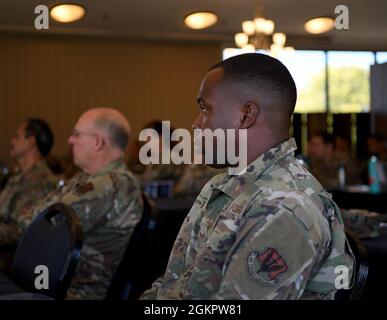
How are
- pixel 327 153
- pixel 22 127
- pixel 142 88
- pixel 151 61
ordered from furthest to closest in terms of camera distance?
pixel 142 88, pixel 151 61, pixel 327 153, pixel 22 127

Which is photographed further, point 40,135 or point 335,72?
point 40,135

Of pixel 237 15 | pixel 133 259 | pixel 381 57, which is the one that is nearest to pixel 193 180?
pixel 133 259

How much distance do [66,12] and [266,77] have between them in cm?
60

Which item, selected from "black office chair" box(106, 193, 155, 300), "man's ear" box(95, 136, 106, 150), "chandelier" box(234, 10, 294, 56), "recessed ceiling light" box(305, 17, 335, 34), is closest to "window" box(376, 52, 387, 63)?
"recessed ceiling light" box(305, 17, 335, 34)

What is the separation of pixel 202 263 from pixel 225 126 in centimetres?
24

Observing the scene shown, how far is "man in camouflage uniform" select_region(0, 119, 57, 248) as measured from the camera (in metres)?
2.83

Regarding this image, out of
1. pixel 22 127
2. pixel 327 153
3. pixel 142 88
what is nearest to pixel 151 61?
pixel 142 88

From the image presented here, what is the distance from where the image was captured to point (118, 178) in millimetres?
2053

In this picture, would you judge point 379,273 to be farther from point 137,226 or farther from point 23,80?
point 23,80

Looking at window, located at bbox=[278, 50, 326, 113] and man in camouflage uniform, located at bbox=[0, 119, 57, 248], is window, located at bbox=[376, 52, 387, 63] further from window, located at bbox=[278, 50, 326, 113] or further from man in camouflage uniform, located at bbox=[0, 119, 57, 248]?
man in camouflage uniform, located at bbox=[0, 119, 57, 248]

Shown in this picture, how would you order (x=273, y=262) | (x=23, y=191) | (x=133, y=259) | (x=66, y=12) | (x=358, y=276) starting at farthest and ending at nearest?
1. (x=23, y=191)
2. (x=133, y=259)
3. (x=66, y=12)
4. (x=358, y=276)
5. (x=273, y=262)

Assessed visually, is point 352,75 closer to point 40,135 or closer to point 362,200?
point 40,135

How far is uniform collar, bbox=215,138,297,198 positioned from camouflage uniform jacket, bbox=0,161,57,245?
6.54ft

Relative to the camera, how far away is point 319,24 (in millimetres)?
1402
